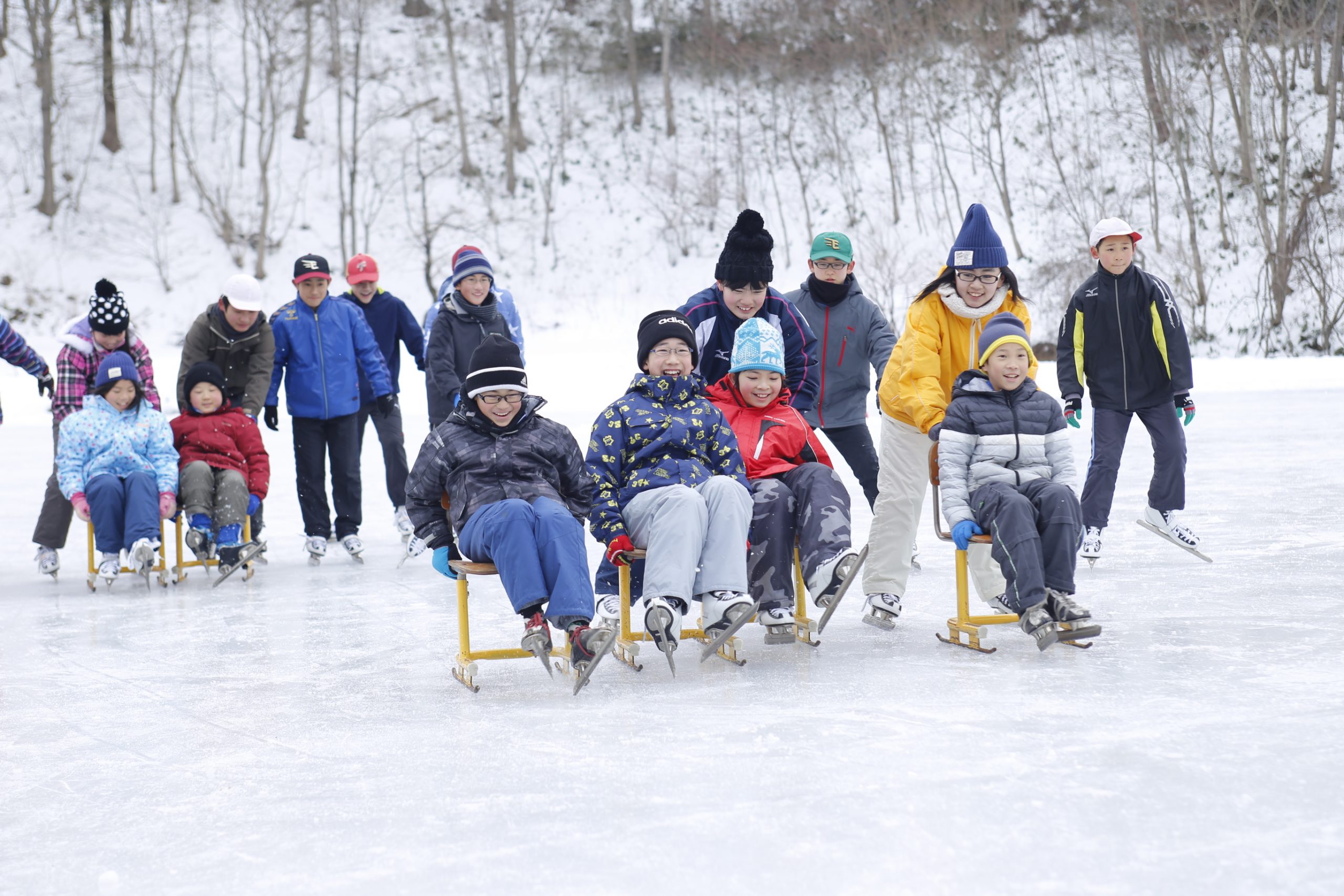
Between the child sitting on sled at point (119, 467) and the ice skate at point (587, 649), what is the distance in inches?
106

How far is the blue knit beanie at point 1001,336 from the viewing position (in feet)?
11.7

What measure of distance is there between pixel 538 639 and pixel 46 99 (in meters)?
22.6

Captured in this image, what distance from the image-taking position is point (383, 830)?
2.12m

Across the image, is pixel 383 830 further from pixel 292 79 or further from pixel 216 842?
pixel 292 79

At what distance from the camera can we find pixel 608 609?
376 cm

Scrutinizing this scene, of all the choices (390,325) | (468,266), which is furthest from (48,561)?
(468,266)

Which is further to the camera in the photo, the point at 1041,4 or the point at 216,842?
the point at 1041,4

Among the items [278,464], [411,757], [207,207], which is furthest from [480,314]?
[207,207]

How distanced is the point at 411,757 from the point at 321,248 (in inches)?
846

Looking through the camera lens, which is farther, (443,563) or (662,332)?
(662,332)

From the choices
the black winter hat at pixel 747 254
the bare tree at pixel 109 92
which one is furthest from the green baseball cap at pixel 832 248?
the bare tree at pixel 109 92

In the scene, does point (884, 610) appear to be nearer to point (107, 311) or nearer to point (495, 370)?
point (495, 370)

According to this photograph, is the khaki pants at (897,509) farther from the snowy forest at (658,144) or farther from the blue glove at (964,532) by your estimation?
the snowy forest at (658,144)

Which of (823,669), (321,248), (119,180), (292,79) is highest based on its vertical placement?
(292,79)
